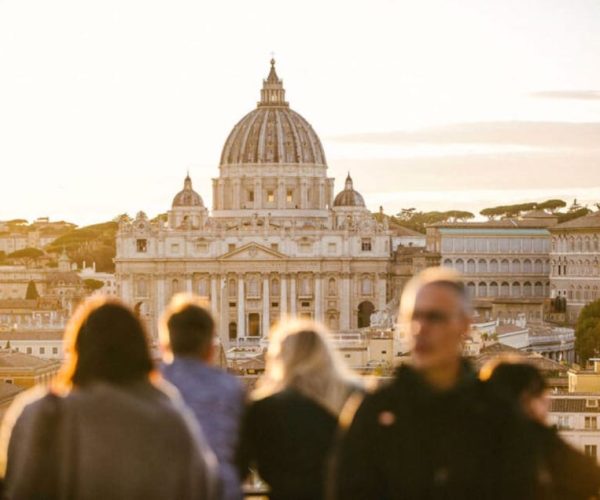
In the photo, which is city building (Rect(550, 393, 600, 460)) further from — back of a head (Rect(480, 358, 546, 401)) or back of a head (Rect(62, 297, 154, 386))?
back of a head (Rect(62, 297, 154, 386))

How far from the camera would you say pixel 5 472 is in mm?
8102

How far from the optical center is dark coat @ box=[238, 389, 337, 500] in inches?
353

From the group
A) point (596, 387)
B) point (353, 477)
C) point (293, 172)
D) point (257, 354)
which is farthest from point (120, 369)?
point (293, 172)

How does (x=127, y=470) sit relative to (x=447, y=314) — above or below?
below

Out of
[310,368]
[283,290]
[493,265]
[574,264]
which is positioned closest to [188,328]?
[310,368]

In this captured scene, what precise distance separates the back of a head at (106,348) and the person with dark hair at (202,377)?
934 mm

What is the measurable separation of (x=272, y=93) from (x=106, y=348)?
11948cm

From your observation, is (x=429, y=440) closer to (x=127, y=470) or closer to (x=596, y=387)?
(x=127, y=470)

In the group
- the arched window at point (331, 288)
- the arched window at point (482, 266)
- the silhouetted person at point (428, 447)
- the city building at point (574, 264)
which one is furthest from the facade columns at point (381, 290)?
the silhouetted person at point (428, 447)

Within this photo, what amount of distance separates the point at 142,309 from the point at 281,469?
318ft

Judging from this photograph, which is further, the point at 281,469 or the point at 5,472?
the point at 281,469

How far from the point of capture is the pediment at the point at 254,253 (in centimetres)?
10562

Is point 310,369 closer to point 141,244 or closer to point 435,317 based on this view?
point 435,317

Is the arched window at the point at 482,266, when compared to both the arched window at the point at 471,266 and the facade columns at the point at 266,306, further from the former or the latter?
the facade columns at the point at 266,306
